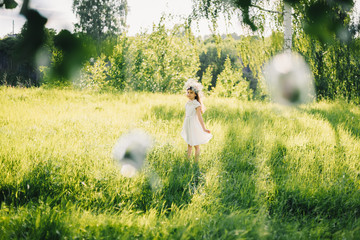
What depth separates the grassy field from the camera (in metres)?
2.15

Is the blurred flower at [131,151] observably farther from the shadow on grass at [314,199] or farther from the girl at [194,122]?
the shadow on grass at [314,199]

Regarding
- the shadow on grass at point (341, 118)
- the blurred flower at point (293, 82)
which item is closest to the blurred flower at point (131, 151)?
the shadow on grass at point (341, 118)

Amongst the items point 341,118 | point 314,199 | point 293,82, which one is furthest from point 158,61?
point 314,199

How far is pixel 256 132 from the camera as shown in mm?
4969

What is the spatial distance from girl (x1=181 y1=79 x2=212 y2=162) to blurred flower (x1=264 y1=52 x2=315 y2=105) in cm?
732

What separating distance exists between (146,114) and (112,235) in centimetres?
430

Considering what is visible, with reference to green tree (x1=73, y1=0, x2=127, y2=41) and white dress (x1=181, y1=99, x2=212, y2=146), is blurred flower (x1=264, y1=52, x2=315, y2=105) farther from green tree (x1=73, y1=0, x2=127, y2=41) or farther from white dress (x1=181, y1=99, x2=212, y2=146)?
green tree (x1=73, y1=0, x2=127, y2=41)

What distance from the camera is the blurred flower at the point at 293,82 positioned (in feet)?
33.4

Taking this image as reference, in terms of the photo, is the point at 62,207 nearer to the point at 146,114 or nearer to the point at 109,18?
the point at 109,18

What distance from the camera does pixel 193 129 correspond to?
3646 mm

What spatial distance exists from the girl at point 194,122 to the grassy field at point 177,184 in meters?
0.35

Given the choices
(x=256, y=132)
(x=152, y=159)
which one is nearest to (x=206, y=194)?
(x=152, y=159)

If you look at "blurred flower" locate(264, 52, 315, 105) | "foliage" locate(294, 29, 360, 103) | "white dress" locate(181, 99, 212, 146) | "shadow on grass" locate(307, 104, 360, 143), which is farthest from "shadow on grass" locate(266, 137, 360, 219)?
"foliage" locate(294, 29, 360, 103)

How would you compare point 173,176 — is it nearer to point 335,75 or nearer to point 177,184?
point 177,184
